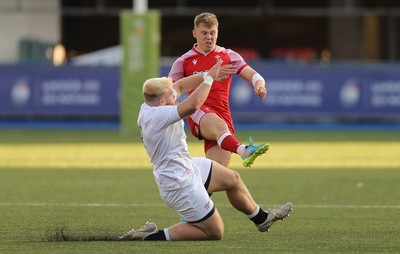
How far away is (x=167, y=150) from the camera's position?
977 cm

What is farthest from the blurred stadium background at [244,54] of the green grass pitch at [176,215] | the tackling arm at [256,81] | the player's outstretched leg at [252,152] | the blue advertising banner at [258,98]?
the player's outstretched leg at [252,152]

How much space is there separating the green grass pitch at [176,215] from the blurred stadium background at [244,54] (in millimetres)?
4724

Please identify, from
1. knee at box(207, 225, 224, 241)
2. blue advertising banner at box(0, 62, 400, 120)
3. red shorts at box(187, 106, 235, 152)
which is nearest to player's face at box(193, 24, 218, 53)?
red shorts at box(187, 106, 235, 152)

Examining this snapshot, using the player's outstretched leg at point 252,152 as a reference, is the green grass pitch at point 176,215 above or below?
below

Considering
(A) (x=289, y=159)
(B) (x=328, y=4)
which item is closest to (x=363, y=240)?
(A) (x=289, y=159)

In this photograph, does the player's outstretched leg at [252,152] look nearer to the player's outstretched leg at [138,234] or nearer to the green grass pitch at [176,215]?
the green grass pitch at [176,215]

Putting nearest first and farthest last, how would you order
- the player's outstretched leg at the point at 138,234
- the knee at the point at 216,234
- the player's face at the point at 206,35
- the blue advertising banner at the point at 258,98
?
1. the knee at the point at 216,234
2. the player's outstretched leg at the point at 138,234
3. the player's face at the point at 206,35
4. the blue advertising banner at the point at 258,98

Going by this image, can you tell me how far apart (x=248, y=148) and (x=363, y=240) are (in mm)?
1298

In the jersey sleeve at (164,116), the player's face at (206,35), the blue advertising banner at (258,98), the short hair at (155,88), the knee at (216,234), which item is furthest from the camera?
the blue advertising banner at (258,98)

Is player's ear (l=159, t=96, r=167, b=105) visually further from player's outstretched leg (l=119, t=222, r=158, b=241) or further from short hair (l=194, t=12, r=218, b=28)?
short hair (l=194, t=12, r=218, b=28)

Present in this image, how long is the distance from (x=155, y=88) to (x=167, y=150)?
0.55m

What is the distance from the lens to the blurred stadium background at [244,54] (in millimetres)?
29844

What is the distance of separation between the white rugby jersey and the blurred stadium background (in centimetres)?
1701

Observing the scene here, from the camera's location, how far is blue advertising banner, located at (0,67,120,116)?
2989 cm
